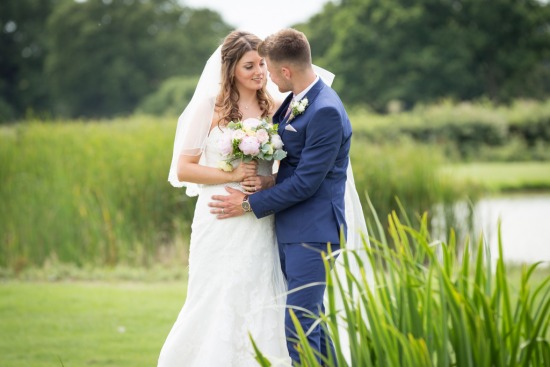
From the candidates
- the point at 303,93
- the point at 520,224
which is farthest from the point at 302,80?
the point at 520,224

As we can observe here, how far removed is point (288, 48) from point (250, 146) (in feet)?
1.80

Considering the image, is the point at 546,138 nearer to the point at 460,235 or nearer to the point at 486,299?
the point at 460,235

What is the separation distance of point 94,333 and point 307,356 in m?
4.24

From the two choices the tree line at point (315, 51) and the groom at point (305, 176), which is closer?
the groom at point (305, 176)

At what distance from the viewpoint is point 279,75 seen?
415 centimetres

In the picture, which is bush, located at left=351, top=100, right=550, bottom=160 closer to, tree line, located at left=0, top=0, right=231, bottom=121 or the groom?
the groom

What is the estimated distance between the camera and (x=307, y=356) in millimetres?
2969

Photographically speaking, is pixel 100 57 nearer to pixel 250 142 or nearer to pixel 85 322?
pixel 85 322

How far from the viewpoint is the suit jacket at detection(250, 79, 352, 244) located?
13.3 feet

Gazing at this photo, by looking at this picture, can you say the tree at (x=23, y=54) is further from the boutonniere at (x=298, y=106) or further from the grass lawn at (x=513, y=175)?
the boutonniere at (x=298, y=106)

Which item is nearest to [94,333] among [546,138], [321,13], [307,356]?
[307,356]

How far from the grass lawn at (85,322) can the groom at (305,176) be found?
2.08 meters

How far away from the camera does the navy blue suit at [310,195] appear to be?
13.3ft

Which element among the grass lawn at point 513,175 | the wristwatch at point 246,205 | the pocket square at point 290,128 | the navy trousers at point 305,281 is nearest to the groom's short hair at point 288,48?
the pocket square at point 290,128
